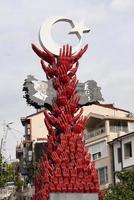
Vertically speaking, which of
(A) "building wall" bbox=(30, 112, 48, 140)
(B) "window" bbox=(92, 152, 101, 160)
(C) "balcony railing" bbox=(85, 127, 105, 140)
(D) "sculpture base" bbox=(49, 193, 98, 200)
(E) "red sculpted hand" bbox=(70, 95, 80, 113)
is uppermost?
(A) "building wall" bbox=(30, 112, 48, 140)

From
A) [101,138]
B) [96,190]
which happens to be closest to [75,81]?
[96,190]

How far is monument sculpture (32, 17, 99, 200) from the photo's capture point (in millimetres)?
32969

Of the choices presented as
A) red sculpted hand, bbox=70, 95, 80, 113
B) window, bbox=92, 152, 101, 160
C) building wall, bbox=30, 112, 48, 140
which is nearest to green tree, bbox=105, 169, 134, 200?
red sculpted hand, bbox=70, 95, 80, 113

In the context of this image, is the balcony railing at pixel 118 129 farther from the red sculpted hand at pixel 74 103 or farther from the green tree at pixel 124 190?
the red sculpted hand at pixel 74 103

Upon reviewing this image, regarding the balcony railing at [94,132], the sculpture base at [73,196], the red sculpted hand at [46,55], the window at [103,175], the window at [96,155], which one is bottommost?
the sculpture base at [73,196]

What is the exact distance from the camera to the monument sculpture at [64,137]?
3297 cm

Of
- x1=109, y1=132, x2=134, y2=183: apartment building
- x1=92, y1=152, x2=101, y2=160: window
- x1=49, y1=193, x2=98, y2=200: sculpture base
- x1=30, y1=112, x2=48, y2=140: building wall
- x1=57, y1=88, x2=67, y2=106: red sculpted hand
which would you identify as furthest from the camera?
x1=30, y1=112, x2=48, y2=140: building wall

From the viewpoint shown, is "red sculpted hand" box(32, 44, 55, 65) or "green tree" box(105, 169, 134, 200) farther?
"green tree" box(105, 169, 134, 200)

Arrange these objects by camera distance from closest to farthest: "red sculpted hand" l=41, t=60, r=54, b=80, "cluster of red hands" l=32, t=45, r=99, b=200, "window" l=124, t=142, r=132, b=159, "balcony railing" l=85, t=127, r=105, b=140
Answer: "cluster of red hands" l=32, t=45, r=99, b=200 → "red sculpted hand" l=41, t=60, r=54, b=80 → "window" l=124, t=142, r=132, b=159 → "balcony railing" l=85, t=127, r=105, b=140

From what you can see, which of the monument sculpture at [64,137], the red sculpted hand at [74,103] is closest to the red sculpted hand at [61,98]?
the monument sculpture at [64,137]

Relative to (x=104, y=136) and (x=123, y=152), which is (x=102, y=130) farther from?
(x=123, y=152)

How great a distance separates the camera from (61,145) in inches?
1325

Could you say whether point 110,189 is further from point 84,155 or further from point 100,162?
point 100,162

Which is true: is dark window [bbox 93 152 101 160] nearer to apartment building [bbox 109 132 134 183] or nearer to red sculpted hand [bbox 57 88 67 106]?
apartment building [bbox 109 132 134 183]
